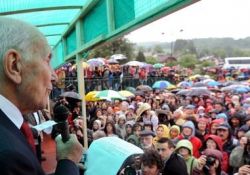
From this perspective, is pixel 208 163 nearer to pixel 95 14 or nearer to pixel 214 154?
pixel 214 154

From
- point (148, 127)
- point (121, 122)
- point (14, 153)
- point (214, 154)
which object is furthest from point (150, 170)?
point (121, 122)

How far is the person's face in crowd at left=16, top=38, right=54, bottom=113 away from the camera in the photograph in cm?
118

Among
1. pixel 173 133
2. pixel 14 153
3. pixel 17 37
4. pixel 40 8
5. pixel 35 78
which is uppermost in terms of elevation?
pixel 40 8

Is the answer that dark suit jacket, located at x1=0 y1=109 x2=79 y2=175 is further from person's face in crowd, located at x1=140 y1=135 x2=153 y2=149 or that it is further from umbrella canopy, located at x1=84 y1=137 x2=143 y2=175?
person's face in crowd, located at x1=140 y1=135 x2=153 y2=149

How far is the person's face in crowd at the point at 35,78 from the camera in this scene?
1178 millimetres

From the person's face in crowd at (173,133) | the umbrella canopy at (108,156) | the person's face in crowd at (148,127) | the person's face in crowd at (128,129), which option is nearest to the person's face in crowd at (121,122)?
the person's face in crowd at (128,129)

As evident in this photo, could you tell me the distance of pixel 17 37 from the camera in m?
1.19

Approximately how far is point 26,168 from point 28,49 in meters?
0.36

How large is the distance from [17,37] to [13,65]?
0.09 meters

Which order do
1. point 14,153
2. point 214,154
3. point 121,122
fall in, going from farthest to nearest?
point 121,122, point 214,154, point 14,153

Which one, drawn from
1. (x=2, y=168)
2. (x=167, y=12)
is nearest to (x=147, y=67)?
(x=167, y=12)

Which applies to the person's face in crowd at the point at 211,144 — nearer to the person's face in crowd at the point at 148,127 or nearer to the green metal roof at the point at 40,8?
the person's face in crowd at the point at 148,127

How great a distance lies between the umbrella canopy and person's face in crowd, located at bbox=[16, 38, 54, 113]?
3.83 ft

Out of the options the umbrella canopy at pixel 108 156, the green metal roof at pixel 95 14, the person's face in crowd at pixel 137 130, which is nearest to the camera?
the umbrella canopy at pixel 108 156
